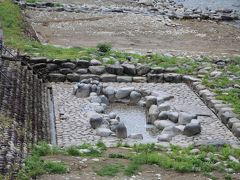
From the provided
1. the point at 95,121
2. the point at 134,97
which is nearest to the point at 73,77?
the point at 134,97

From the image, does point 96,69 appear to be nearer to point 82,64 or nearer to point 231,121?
point 82,64

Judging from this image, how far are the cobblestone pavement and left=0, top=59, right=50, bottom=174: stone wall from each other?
1.36ft

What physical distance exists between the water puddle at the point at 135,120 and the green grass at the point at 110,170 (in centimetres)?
281

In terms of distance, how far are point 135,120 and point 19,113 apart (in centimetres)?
363

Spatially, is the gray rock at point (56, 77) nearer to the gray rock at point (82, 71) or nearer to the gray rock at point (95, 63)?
the gray rock at point (82, 71)

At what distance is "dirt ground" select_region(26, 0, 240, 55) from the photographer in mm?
24586

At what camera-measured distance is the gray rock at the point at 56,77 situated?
58.6ft

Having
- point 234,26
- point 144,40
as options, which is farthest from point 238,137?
point 234,26

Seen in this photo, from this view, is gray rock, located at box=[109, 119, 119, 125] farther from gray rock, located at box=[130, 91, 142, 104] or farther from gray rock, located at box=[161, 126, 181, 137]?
gray rock, located at box=[130, 91, 142, 104]

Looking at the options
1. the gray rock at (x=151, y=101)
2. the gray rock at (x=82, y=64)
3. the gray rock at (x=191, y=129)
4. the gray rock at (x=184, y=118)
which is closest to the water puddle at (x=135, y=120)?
the gray rock at (x=151, y=101)

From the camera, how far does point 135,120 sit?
48.6 feet

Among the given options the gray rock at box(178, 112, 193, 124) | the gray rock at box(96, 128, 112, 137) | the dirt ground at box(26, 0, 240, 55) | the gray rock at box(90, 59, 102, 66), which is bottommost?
the gray rock at box(96, 128, 112, 137)

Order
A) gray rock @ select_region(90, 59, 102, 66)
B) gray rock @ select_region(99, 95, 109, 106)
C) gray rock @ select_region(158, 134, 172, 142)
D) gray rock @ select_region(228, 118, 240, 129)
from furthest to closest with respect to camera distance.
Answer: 1. gray rock @ select_region(90, 59, 102, 66)
2. gray rock @ select_region(99, 95, 109, 106)
3. gray rock @ select_region(228, 118, 240, 129)
4. gray rock @ select_region(158, 134, 172, 142)

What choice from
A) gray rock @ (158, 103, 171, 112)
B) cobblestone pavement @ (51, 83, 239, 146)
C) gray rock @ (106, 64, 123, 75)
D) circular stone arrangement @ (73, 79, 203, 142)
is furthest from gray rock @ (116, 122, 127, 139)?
gray rock @ (106, 64, 123, 75)
